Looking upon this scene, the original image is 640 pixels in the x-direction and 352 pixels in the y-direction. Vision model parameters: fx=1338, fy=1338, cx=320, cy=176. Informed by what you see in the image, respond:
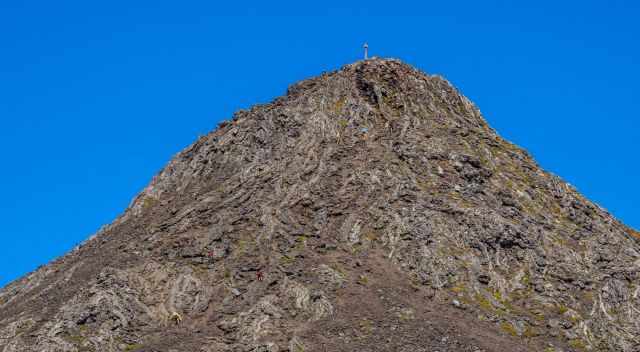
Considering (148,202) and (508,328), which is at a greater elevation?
(148,202)

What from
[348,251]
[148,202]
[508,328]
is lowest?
[508,328]

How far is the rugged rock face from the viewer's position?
94.0m

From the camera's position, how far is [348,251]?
336ft

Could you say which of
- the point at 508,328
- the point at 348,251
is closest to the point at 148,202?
the point at 348,251

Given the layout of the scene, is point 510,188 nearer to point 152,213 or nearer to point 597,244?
point 597,244

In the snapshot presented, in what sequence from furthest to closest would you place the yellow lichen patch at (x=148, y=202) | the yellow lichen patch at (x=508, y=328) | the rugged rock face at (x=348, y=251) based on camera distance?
the yellow lichen patch at (x=148, y=202) < the yellow lichen patch at (x=508, y=328) < the rugged rock face at (x=348, y=251)

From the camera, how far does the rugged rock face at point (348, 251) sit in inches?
3701

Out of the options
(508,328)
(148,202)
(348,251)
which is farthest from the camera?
(148,202)

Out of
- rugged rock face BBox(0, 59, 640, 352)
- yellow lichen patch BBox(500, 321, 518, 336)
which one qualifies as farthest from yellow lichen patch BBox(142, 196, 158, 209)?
yellow lichen patch BBox(500, 321, 518, 336)

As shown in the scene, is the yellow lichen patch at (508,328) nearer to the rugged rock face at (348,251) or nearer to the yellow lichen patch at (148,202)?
the rugged rock face at (348,251)

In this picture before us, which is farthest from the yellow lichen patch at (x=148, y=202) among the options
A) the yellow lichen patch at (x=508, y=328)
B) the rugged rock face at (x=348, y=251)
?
the yellow lichen patch at (x=508, y=328)

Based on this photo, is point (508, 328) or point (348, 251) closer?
point (508, 328)

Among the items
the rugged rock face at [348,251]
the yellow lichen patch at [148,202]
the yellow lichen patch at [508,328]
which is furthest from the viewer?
the yellow lichen patch at [148,202]

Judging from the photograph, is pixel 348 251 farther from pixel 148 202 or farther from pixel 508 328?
pixel 148 202
